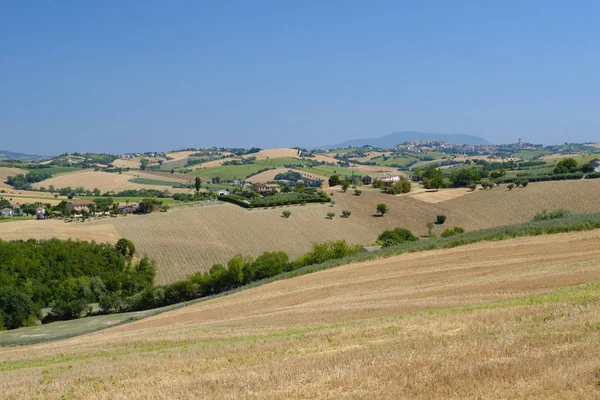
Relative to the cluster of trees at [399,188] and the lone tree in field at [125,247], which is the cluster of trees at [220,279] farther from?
the cluster of trees at [399,188]

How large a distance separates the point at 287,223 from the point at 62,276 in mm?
36851

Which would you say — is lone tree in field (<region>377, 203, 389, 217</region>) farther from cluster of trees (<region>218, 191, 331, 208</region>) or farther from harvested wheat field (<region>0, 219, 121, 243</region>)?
harvested wheat field (<region>0, 219, 121, 243</region>)

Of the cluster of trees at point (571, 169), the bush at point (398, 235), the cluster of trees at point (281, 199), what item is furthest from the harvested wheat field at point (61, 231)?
the cluster of trees at point (571, 169)

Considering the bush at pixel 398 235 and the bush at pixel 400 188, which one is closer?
the bush at pixel 398 235

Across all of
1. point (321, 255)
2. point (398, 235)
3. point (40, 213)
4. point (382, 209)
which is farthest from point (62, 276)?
point (382, 209)

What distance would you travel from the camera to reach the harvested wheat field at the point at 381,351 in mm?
Answer: 13438

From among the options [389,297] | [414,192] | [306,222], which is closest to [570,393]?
[389,297]

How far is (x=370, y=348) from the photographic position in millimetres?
17516

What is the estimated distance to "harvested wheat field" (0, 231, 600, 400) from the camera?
13.4 meters

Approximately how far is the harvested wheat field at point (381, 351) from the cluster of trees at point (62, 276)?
38.1 metres

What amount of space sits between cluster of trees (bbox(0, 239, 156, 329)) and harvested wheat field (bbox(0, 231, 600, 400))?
38.1 m

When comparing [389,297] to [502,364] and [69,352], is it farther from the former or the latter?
[502,364]

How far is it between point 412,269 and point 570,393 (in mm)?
30491

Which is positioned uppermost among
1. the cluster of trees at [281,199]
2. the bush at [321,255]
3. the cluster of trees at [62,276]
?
the cluster of trees at [281,199]
